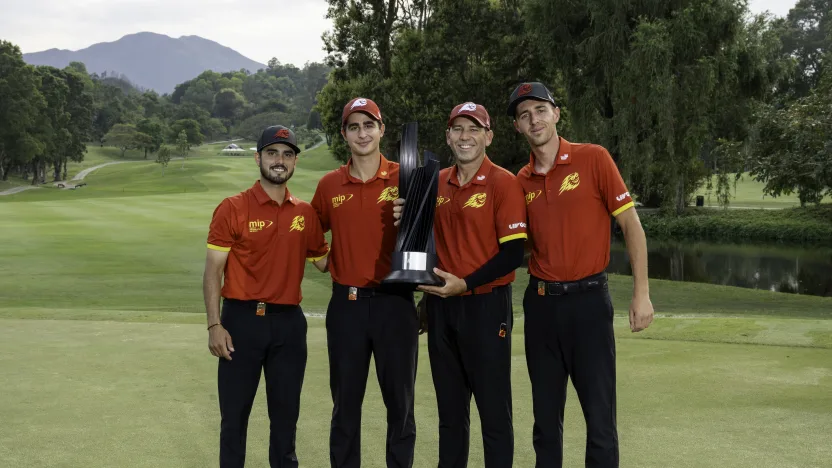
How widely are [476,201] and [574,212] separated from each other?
54 cm

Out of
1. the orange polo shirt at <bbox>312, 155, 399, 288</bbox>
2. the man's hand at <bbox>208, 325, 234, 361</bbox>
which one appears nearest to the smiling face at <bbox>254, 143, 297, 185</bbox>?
the orange polo shirt at <bbox>312, 155, 399, 288</bbox>

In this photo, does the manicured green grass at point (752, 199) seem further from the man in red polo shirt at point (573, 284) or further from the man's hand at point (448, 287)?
the man's hand at point (448, 287)

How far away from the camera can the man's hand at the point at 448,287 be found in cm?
418

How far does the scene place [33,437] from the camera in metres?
5.09

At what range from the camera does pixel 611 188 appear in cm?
439

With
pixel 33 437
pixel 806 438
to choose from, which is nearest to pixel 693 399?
pixel 806 438

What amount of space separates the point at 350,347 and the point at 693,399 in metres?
2.76

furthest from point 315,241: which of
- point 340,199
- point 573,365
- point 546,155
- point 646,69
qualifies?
point 646,69

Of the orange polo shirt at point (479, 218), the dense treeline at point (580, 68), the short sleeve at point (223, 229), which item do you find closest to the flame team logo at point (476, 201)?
the orange polo shirt at point (479, 218)

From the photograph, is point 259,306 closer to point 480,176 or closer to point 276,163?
point 276,163

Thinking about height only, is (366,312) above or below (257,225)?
below

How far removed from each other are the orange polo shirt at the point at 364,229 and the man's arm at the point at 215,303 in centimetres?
66

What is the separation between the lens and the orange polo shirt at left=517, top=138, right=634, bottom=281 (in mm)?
4352

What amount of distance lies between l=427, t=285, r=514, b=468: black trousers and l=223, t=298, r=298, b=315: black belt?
2.80ft
